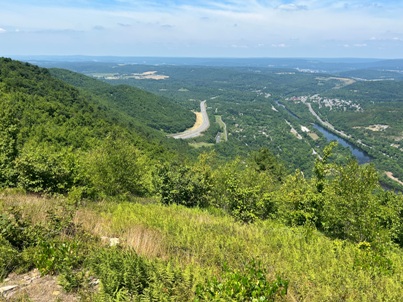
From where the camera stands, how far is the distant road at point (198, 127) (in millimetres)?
118506

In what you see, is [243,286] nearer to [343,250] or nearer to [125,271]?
[125,271]

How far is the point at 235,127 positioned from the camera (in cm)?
14312

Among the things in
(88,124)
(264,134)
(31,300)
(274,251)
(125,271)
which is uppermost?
(125,271)

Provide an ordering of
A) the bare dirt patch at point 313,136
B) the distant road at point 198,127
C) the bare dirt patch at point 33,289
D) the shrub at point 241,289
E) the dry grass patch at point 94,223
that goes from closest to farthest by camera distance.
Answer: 1. the shrub at point 241,289
2. the bare dirt patch at point 33,289
3. the dry grass patch at point 94,223
4. the distant road at point 198,127
5. the bare dirt patch at point 313,136

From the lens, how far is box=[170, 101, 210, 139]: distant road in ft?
389

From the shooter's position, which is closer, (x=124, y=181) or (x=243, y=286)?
(x=243, y=286)

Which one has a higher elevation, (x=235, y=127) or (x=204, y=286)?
(x=204, y=286)

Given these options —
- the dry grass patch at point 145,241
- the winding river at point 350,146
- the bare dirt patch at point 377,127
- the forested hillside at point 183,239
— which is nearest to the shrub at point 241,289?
the forested hillside at point 183,239

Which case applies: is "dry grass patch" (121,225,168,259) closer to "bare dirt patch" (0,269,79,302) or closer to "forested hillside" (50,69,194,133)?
"bare dirt patch" (0,269,79,302)

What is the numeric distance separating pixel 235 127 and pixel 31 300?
14103 centimetres

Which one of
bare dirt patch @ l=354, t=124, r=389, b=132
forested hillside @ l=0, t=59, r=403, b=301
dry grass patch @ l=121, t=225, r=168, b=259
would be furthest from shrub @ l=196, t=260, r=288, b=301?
bare dirt patch @ l=354, t=124, r=389, b=132

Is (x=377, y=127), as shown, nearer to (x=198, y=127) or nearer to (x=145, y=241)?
(x=198, y=127)

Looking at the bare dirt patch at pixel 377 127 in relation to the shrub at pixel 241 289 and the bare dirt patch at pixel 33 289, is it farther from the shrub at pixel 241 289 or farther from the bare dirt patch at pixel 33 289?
the bare dirt patch at pixel 33 289

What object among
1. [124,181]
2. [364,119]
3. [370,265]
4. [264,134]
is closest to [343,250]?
[370,265]
